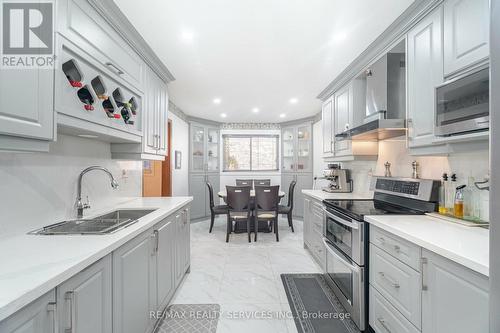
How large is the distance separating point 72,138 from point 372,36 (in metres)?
2.65

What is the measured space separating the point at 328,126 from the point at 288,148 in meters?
2.40

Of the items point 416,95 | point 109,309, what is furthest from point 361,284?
point 109,309

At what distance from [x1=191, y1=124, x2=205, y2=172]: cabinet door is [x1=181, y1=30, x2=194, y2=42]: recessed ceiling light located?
329 centimetres

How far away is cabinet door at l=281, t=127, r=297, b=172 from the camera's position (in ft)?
18.1

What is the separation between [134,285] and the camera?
1.34 metres

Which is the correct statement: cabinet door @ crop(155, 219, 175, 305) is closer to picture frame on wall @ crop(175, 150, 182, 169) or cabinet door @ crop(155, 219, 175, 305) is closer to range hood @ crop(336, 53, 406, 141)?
range hood @ crop(336, 53, 406, 141)

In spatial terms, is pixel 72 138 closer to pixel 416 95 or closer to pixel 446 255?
pixel 446 255

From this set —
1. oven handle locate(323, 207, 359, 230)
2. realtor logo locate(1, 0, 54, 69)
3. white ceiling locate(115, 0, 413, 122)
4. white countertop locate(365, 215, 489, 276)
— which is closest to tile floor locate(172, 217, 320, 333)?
oven handle locate(323, 207, 359, 230)

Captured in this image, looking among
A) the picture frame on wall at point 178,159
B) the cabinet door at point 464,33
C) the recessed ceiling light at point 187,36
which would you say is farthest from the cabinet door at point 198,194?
the cabinet door at point 464,33

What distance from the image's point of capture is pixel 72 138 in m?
1.68

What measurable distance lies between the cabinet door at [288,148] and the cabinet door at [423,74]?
150 inches

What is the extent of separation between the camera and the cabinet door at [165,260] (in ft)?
5.70

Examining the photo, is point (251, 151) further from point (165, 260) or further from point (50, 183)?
point (50, 183)

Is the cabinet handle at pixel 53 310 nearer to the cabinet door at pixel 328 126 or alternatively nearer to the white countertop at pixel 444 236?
the white countertop at pixel 444 236
